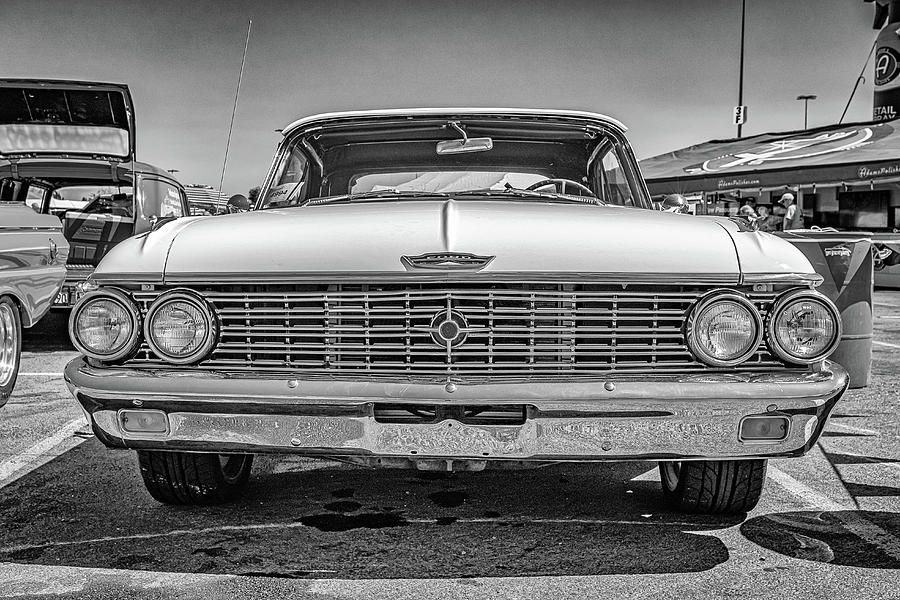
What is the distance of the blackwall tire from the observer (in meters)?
5.59

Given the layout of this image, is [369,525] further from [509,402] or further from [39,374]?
[39,374]

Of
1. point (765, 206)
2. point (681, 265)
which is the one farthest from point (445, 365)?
point (765, 206)

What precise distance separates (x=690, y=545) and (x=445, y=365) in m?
1.14

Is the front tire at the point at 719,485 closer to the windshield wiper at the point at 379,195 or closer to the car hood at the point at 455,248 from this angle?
the car hood at the point at 455,248

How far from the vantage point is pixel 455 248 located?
2.88 meters

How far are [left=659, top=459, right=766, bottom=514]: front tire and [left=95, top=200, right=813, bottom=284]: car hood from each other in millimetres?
799

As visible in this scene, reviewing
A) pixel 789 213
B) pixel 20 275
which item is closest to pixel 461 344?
pixel 20 275

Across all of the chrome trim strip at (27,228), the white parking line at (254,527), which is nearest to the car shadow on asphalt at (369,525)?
the white parking line at (254,527)

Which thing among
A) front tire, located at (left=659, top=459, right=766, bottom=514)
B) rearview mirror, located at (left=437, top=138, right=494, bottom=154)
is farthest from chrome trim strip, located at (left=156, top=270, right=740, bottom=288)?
rearview mirror, located at (left=437, top=138, right=494, bottom=154)

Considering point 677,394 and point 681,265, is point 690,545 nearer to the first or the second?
point 677,394

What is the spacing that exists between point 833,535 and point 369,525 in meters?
1.67

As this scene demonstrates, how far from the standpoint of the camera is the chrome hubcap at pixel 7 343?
18.4ft

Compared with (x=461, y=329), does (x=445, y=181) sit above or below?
above

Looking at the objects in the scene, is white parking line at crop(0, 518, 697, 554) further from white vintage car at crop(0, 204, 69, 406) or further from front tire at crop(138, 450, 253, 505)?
white vintage car at crop(0, 204, 69, 406)
